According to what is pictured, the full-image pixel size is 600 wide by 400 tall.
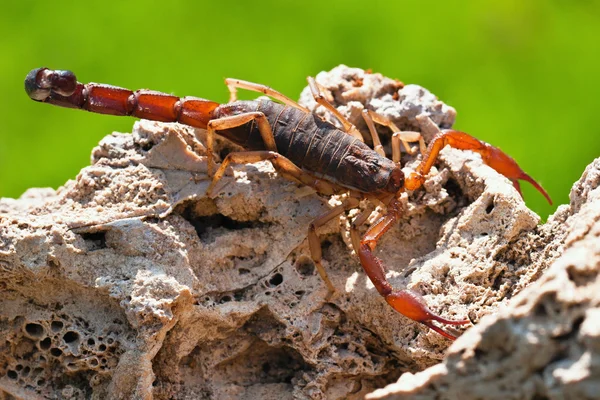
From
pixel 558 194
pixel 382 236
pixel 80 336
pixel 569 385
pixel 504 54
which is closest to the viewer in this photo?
pixel 569 385

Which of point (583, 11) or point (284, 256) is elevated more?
point (583, 11)

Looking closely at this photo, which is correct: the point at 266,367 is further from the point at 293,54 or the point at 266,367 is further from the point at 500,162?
the point at 293,54

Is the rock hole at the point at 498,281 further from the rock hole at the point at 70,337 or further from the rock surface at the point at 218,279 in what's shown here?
the rock hole at the point at 70,337

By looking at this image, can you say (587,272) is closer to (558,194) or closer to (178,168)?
(178,168)

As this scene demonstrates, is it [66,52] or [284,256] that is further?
[66,52]

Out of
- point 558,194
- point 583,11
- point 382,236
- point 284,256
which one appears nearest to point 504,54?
point 583,11

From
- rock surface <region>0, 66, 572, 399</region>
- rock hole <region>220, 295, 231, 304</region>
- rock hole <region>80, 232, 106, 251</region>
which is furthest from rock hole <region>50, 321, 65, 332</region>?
rock hole <region>220, 295, 231, 304</region>

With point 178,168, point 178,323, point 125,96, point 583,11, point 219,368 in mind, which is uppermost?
point 583,11
